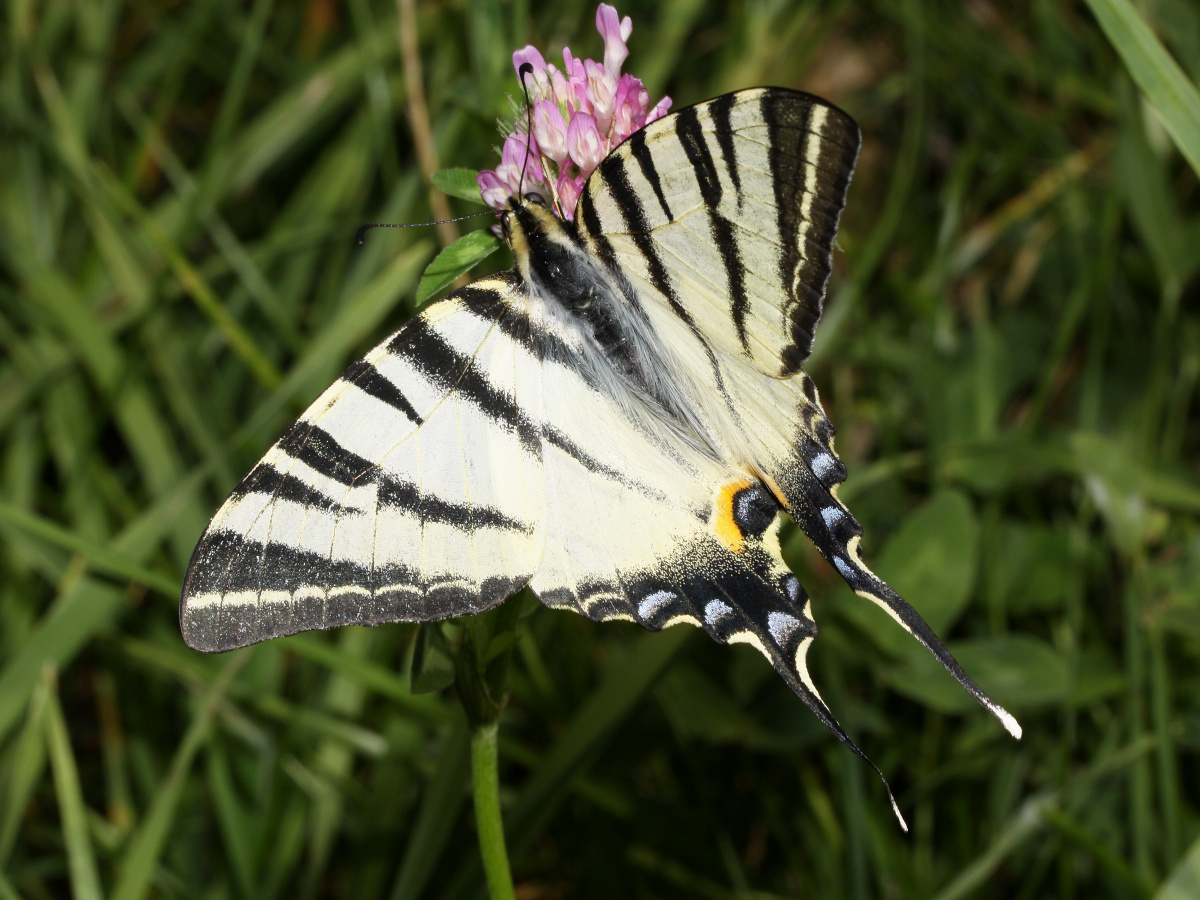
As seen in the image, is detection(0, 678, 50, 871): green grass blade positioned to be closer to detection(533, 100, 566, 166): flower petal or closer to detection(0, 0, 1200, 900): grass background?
detection(0, 0, 1200, 900): grass background

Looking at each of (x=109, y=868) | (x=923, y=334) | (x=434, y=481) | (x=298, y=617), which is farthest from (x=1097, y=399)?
(x=109, y=868)

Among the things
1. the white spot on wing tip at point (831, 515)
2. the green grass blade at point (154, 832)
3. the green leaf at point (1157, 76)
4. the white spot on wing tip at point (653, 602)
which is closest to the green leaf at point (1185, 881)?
the white spot on wing tip at point (831, 515)

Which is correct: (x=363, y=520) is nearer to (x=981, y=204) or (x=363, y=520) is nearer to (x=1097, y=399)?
(x=1097, y=399)

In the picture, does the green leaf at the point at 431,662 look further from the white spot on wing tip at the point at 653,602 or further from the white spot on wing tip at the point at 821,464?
the white spot on wing tip at the point at 821,464

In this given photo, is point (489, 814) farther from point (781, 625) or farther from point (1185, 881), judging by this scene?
point (1185, 881)

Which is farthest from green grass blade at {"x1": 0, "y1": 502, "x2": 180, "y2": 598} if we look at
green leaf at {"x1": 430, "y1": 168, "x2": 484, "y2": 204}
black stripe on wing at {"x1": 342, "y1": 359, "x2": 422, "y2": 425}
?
green leaf at {"x1": 430, "y1": 168, "x2": 484, "y2": 204}
